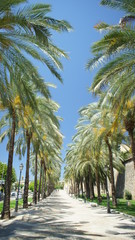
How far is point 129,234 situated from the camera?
7500 millimetres

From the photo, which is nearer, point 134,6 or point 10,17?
point 10,17

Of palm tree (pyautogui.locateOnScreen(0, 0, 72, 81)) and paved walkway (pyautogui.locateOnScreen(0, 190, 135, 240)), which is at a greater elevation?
palm tree (pyautogui.locateOnScreen(0, 0, 72, 81))

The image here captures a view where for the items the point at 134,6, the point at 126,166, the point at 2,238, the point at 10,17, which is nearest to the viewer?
the point at 2,238

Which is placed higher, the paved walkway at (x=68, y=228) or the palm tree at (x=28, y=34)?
the palm tree at (x=28, y=34)

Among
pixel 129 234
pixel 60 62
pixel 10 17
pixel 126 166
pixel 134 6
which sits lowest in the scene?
pixel 129 234

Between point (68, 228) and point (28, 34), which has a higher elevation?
point (28, 34)

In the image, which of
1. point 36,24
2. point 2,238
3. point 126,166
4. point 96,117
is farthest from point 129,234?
point 126,166

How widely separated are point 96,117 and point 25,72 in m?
9.88

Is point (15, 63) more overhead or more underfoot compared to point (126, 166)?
more overhead

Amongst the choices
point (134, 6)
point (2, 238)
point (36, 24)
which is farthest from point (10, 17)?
point (2, 238)

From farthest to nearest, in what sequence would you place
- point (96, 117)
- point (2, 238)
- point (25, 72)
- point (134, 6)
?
1. point (96, 117)
2. point (25, 72)
3. point (134, 6)
4. point (2, 238)

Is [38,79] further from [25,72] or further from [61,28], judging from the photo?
[61,28]

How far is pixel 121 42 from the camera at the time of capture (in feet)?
27.4

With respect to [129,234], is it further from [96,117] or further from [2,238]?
[96,117]
